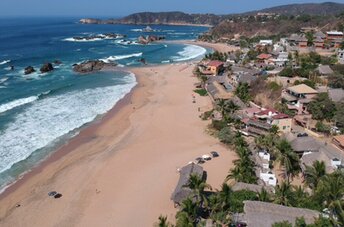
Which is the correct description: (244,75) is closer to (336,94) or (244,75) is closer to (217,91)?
(217,91)

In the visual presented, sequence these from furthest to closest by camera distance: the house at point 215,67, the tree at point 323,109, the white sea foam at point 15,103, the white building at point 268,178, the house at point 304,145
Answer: the house at point 215,67 → the white sea foam at point 15,103 → the tree at point 323,109 → the house at point 304,145 → the white building at point 268,178

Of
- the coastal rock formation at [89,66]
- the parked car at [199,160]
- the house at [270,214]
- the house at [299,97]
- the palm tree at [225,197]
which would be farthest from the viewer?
the coastal rock formation at [89,66]

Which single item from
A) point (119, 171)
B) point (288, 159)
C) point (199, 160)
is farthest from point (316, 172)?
point (119, 171)

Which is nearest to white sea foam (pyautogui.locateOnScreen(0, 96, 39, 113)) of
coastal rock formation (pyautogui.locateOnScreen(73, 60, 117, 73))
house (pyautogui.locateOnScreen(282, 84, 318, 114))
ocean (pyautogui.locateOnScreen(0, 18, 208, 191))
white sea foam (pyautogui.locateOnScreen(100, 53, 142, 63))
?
ocean (pyautogui.locateOnScreen(0, 18, 208, 191))

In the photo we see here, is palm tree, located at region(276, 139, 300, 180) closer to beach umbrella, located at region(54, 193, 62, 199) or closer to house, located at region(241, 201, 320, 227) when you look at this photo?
house, located at region(241, 201, 320, 227)

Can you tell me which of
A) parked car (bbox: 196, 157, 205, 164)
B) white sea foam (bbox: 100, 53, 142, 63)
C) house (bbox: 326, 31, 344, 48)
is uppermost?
house (bbox: 326, 31, 344, 48)

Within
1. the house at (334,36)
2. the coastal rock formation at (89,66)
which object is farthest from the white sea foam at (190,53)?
the house at (334,36)

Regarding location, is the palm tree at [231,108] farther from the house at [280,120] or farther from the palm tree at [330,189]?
the palm tree at [330,189]
